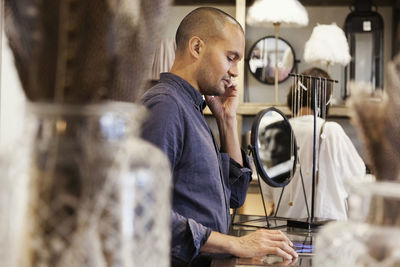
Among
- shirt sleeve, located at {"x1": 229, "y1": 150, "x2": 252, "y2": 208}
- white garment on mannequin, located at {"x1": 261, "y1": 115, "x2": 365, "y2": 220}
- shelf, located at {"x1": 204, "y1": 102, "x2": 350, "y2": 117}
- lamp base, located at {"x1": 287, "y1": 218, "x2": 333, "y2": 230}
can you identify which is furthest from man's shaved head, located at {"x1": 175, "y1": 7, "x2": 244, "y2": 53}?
shelf, located at {"x1": 204, "y1": 102, "x2": 350, "y2": 117}

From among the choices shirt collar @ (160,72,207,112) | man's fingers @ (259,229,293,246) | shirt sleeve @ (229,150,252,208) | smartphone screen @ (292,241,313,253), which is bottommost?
smartphone screen @ (292,241,313,253)

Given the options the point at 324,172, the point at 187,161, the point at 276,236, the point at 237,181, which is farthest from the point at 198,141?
the point at 324,172

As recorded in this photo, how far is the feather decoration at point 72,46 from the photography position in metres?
0.49

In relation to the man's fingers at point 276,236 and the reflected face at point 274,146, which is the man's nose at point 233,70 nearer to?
the man's fingers at point 276,236

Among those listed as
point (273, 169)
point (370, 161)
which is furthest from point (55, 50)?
point (273, 169)

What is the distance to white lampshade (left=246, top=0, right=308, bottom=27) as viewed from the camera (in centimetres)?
378

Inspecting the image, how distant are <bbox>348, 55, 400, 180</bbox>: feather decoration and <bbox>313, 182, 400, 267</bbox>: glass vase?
1.4 inches

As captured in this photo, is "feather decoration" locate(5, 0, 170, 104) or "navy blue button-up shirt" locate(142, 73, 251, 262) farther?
"navy blue button-up shirt" locate(142, 73, 251, 262)

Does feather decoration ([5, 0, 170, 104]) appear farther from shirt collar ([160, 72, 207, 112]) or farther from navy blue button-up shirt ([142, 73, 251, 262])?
shirt collar ([160, 72, 207, 112])

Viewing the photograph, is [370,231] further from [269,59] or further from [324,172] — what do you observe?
[269,59]

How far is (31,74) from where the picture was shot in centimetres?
51

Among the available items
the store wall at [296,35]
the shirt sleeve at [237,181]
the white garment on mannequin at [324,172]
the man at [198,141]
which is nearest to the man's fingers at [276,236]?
the man at [198,141]

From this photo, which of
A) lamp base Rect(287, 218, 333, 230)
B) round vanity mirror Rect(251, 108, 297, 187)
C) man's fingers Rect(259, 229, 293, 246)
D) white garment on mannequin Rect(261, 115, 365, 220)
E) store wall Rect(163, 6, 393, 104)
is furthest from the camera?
store wall Rect(163, 6, 393, 104)

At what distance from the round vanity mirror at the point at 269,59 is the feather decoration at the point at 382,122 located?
3731mm
